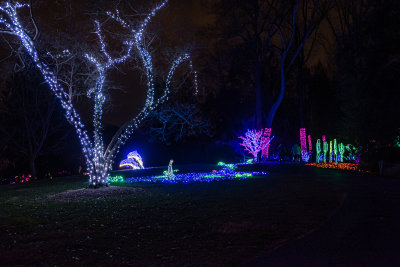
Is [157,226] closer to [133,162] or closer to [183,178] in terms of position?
[183,178]

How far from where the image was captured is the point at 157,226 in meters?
6.77

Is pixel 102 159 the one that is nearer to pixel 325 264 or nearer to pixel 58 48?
pixel 58 48

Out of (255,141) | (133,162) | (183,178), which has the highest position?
(255,141)

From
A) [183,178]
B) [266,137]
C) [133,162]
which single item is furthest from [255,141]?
[183,178]

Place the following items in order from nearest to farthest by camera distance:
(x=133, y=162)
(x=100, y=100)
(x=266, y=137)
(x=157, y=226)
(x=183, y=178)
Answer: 1. (x=157, y=226)
2. (x=100, y=100)
3. (x=183, y=178)
4. (x=133, y=162)
5. (x=266, y=137)

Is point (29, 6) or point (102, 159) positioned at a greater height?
point (29, 6)

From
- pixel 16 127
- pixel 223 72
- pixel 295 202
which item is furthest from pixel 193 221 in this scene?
pixel 223 72

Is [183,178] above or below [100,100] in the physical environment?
below

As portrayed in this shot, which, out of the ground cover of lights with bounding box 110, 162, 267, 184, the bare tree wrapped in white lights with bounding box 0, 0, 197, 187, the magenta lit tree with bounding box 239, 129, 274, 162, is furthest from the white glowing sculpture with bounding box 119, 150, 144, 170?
the bare tree wrapped in white lights with bounding box 0, 0, 197, 187

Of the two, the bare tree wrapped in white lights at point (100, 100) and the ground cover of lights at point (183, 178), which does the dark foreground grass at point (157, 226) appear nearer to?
the bare tree wrapped in white lights at point (100, 100)

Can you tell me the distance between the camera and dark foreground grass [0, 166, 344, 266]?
498 centimetres

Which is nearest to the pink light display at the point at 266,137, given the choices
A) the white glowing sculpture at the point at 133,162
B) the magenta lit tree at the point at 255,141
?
the magenta lit tree at the point at 255,141

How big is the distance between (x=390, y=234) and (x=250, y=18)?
99.6 ft

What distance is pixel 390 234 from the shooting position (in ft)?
18.7
